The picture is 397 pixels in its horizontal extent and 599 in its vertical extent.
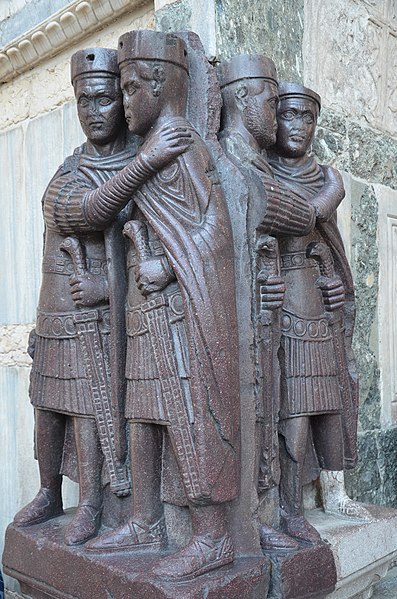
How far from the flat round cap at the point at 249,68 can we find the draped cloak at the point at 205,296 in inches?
10.1

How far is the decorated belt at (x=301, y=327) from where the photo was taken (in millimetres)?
1747

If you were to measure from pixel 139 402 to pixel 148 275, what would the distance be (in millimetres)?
302

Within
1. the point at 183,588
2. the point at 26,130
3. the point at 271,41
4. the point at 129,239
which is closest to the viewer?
the point at 183,588

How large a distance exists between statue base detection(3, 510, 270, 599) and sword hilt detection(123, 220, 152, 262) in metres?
0.70

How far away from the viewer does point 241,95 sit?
1.66 metres

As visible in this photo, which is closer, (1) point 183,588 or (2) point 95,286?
(1) point 183,588

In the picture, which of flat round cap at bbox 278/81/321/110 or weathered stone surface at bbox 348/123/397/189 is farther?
weathered stone surface at bbox 348/123/397/189

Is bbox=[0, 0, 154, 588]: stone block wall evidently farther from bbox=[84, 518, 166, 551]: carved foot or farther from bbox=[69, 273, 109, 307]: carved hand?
bbox=[84, 518, 166, 551]: carved foot

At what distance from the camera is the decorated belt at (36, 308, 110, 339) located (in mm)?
1711

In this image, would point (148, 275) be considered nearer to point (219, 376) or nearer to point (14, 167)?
point (219, 376)

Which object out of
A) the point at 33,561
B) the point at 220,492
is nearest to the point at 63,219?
the point at 220,492

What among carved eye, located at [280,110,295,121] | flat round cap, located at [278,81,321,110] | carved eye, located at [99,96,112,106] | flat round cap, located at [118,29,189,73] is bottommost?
carved eye, located at [280,110,295,121]

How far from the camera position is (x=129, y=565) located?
1.48m

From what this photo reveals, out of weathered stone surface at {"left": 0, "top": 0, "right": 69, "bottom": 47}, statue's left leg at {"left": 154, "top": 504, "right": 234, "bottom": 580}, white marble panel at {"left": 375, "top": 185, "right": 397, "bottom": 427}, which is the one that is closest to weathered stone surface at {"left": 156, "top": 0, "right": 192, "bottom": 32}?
weathered stone surface at {"left": 0, "top": 0, "right": 69, "bottom": 47}
